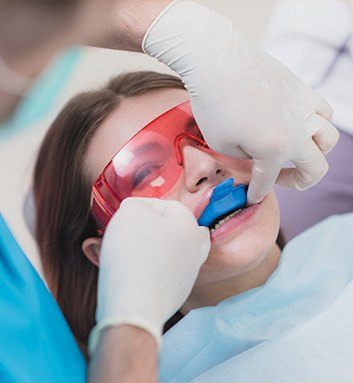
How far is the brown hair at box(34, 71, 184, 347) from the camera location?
4.61ft

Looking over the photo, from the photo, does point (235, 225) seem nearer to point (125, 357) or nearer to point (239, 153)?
point (239, 153)

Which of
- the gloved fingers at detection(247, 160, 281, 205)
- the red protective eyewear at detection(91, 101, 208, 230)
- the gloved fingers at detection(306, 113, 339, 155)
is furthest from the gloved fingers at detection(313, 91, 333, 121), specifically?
the red protective eyewear at detection(91, 101, 208, 230)

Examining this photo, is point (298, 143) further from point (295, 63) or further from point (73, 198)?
point (295, 63)

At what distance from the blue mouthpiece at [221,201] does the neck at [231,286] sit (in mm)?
201

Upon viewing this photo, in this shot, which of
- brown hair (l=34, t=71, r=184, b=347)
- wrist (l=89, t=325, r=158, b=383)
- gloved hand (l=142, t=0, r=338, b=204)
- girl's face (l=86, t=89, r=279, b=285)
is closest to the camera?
wrist (l=89, t=325, r=158, b=383)

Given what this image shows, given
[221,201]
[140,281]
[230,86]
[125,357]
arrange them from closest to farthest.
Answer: [125,357] < [140,281] < [230,86] < [221,201]

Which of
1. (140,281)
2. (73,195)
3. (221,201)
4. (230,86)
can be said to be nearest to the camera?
(140,281)

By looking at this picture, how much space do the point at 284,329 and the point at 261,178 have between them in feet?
1.11

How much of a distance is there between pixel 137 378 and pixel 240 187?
1.76 feet

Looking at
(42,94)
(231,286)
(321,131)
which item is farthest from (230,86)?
(231,286)

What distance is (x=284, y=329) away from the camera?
53.5 inches

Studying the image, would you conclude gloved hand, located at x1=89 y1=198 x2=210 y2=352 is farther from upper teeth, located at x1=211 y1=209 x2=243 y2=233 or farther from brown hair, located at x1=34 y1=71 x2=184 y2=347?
brown hair, located at x1=34 y1=71 x2=184 y2=347

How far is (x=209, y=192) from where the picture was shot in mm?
1268

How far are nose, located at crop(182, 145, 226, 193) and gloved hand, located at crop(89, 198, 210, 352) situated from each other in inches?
5.5
